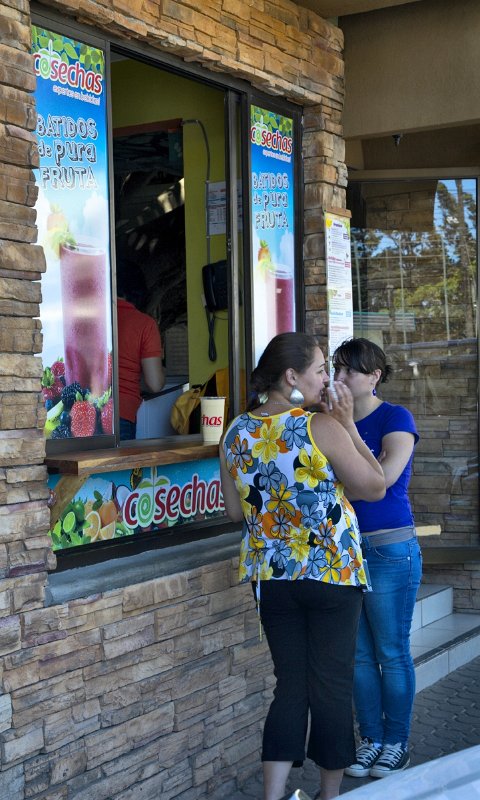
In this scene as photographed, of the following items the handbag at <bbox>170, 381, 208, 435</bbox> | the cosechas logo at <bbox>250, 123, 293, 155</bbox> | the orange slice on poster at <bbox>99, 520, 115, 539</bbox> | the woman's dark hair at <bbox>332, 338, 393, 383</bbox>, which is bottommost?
the orange slice on poster at <bbox>99, 520, 115, 539</bbox>

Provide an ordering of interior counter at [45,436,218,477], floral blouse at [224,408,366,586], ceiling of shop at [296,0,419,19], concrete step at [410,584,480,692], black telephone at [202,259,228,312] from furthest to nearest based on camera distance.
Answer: concrete step at [410,584,480,692], black telephone at [202,259,228,312], ceiling of shop at [296,0,419,19], interior counter at [45,436,218,477], floral blouse at [224,408,366,586]

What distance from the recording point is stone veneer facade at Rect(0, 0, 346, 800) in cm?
359

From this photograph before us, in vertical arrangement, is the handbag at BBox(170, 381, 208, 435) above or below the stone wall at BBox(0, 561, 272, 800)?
above

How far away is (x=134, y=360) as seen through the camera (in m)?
5.32

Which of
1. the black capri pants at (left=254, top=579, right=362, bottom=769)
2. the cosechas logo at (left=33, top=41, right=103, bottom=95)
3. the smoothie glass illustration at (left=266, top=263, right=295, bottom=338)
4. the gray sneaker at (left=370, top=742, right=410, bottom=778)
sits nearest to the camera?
the black capri pants at (left=254, top=579, right=362, bottom=769)

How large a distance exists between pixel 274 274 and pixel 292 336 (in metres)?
1.97

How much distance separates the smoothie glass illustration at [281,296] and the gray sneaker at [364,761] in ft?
7.35

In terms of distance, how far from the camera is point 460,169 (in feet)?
24.1

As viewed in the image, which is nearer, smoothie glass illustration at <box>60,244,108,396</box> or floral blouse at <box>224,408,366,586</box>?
floral blouse at <box>224,408,366,586</box>

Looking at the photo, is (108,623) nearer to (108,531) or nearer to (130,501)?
(108,531)

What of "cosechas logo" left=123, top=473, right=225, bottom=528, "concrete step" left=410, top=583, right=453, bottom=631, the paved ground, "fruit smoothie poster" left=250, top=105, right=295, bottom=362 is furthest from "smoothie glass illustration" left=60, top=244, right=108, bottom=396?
"concrete step" left=410, top=583, right=453, bottom=631

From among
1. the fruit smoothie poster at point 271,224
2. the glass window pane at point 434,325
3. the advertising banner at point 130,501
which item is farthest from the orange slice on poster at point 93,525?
the glass window pane at point 434,325

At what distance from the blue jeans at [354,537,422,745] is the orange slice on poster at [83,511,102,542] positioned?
1167 millimetres

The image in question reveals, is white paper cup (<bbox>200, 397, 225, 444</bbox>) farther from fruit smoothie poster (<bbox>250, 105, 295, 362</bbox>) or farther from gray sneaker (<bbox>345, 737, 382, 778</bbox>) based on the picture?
gray sneaker (<bbox>345, 737, 382, 778</bbox>)
